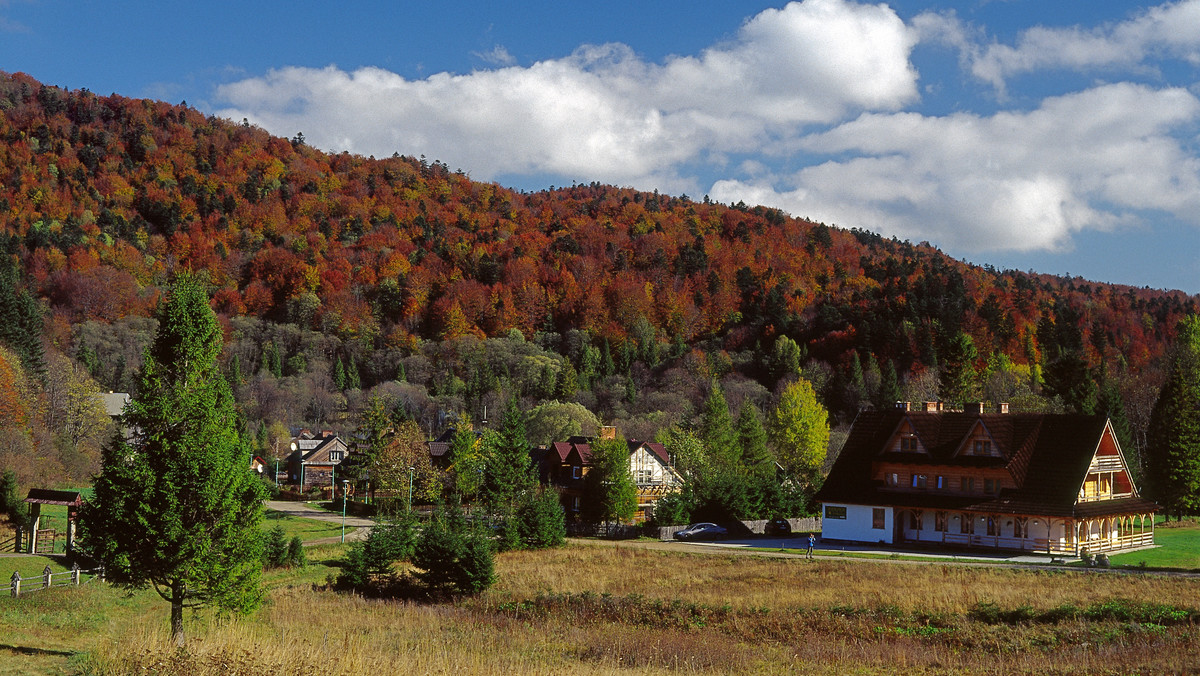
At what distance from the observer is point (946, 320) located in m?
118

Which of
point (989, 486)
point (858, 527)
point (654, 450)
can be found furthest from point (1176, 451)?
point (654, 450)

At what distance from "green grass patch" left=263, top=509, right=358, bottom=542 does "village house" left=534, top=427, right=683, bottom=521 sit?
1572 centimetres

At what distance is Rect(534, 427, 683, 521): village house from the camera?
65125 millimetres

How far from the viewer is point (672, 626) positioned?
89.1ft

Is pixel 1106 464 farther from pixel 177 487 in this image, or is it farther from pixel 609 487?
pixel 177 487

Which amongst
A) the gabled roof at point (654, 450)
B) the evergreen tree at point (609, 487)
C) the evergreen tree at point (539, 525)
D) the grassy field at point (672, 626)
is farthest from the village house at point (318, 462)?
the grassy field at point (672, 626)

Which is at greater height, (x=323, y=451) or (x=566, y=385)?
(x=566, y=385)

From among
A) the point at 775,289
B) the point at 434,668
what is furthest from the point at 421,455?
the point at 775,289

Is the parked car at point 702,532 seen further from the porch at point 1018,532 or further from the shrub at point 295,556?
the shrub at point 295,556

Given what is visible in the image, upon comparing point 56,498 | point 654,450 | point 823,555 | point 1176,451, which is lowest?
point 823,555

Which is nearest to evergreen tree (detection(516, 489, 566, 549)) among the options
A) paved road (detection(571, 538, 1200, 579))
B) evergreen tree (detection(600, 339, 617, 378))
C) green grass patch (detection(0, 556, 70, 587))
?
paved road (detection(571, 538, 1200, 579))

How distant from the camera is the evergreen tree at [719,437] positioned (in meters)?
65.6

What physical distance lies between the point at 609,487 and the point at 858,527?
598 inches

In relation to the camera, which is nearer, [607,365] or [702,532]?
[702,532]
